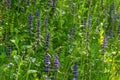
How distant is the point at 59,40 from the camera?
375 cm

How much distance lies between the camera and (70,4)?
168 inches

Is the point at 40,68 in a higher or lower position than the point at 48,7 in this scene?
lower

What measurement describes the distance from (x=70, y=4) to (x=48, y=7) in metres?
0.26

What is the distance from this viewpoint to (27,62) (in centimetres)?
302

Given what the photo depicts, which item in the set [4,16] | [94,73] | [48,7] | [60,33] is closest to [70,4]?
[48,7]

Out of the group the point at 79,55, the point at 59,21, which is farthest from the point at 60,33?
the point at 79,55

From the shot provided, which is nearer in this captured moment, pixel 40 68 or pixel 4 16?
pixel 40 68

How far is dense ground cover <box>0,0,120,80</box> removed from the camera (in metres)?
3.03

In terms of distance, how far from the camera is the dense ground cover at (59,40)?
3025 millimetres

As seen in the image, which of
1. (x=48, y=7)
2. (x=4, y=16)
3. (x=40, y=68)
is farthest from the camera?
(x=48, y=7)

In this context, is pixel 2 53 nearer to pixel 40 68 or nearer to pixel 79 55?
pixel 40 68

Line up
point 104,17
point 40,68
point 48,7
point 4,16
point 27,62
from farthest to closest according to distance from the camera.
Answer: point 104,17
point 48,7
point 4,16
point 40,68
point 27,62

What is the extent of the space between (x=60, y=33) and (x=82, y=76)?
0.83 metres

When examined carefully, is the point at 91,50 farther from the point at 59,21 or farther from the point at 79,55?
the point at 59,21
